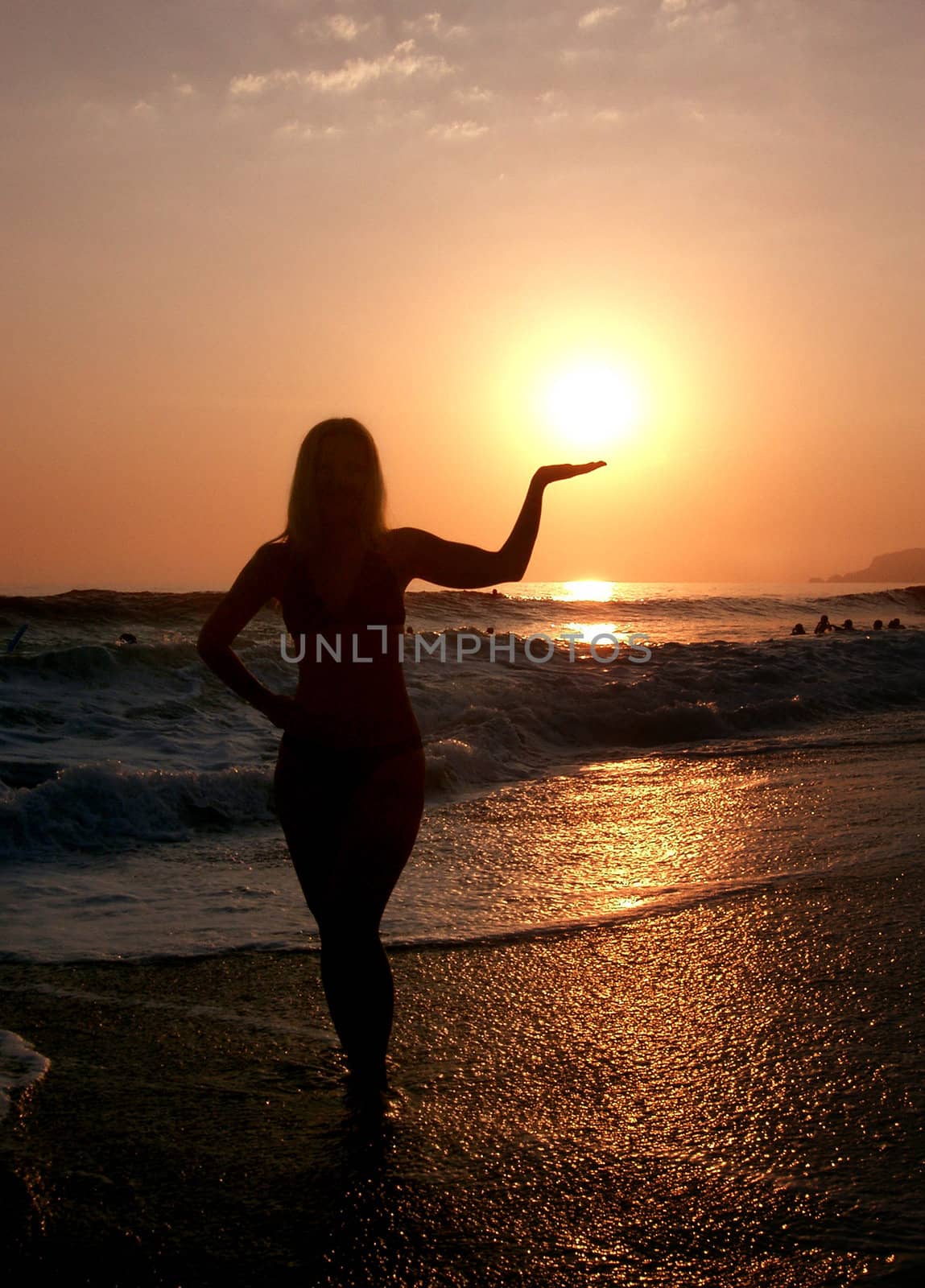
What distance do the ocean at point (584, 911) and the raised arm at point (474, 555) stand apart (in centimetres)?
144

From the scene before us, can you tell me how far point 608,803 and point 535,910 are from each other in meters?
2.94

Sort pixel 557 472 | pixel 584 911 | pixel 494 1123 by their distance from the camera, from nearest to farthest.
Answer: pixel 494 1123, pixel 557 472, pixel 584 911

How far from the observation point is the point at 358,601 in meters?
3.23

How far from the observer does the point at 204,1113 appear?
10.5 ft

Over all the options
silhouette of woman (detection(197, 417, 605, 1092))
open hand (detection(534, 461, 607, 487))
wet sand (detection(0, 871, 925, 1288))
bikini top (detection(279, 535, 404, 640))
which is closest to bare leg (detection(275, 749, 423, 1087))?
silhouette of woman (detection(197, 417, 605, 1092))

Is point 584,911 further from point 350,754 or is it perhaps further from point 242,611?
point 242,611

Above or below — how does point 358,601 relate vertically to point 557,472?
below

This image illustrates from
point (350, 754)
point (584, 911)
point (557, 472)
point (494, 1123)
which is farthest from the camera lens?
point (584, 911)

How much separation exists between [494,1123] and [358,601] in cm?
143

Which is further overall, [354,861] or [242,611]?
[242,611]

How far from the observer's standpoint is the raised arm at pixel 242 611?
3.26 metres

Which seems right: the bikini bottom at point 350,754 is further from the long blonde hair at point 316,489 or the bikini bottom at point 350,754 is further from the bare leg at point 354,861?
the long blonde hair at point 316,489

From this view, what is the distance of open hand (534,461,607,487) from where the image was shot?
3.33 meters

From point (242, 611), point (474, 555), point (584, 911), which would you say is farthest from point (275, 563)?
point (584, 911)
